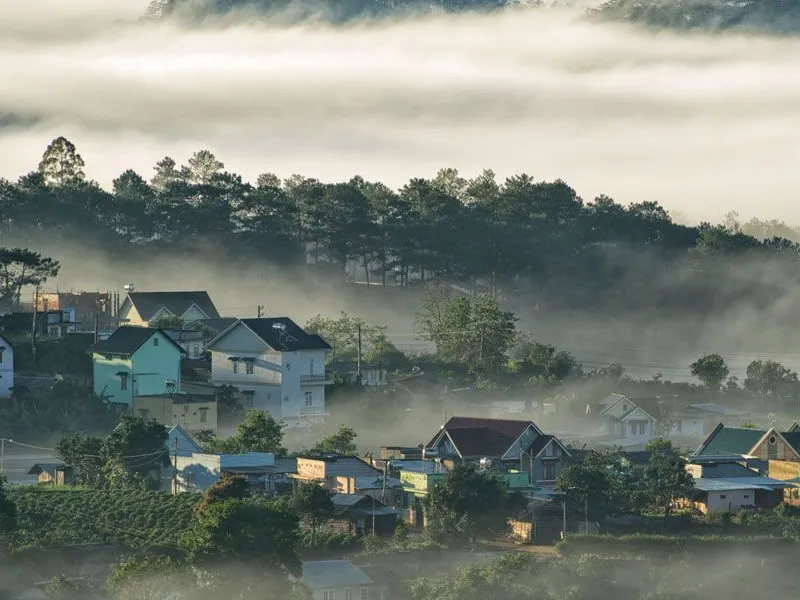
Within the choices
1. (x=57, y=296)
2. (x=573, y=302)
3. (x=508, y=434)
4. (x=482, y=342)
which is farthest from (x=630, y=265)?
(x=508, y=434)

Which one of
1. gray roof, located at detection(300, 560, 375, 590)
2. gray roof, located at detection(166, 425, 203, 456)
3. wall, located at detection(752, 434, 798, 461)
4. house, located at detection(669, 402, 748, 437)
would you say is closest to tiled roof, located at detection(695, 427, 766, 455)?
wall, located at detection(752, 434, 798, 461)

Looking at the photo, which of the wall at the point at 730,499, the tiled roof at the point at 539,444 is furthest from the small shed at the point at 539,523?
the tiled roof at the point at 539,444

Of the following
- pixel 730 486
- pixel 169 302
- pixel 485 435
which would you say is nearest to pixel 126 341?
pixel 169 302

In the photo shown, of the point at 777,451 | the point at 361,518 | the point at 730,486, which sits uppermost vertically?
the point at 777,451

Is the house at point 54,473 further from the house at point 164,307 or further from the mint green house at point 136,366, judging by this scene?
the house at point 164,307

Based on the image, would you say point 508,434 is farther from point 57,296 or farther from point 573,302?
point 573,302

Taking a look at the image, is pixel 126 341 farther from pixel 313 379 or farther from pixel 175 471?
pixel 175 471
